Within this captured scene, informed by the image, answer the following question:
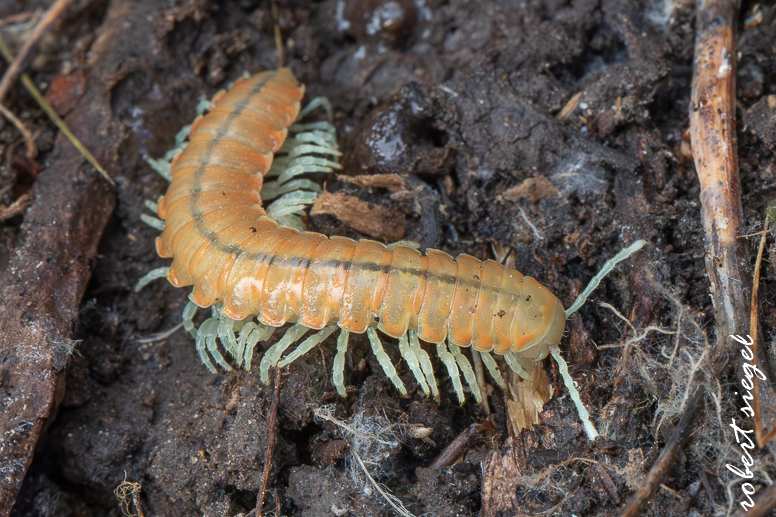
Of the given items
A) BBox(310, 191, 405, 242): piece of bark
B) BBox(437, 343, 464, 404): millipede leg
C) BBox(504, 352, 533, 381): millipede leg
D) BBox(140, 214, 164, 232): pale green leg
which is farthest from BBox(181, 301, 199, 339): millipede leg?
BBox(504, 352, 533, 381): millipede leg

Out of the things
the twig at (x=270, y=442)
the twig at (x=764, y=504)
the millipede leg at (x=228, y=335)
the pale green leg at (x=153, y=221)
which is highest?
the twig at (x=764, y=504)

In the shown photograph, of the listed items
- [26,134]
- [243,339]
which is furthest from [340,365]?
[26,134]

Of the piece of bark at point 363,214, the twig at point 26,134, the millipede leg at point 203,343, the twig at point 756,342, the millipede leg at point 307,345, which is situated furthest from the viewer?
the twig at point 26,134

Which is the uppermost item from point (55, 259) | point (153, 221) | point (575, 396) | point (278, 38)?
point (278, 38)

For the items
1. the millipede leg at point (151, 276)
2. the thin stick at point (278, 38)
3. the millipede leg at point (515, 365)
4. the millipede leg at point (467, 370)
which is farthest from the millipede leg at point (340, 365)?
the thin stick at point (278, 38)

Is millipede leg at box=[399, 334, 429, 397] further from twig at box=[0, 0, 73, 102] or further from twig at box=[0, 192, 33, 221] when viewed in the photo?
twig at box=[0, 0, 73, 102]

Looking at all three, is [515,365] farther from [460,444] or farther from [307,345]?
[307,345]

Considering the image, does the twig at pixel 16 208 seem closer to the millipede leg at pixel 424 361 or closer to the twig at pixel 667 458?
the millipede leg at pixel 424 361

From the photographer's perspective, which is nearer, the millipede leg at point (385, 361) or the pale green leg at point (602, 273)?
the pale green leg at point (602, 273)
